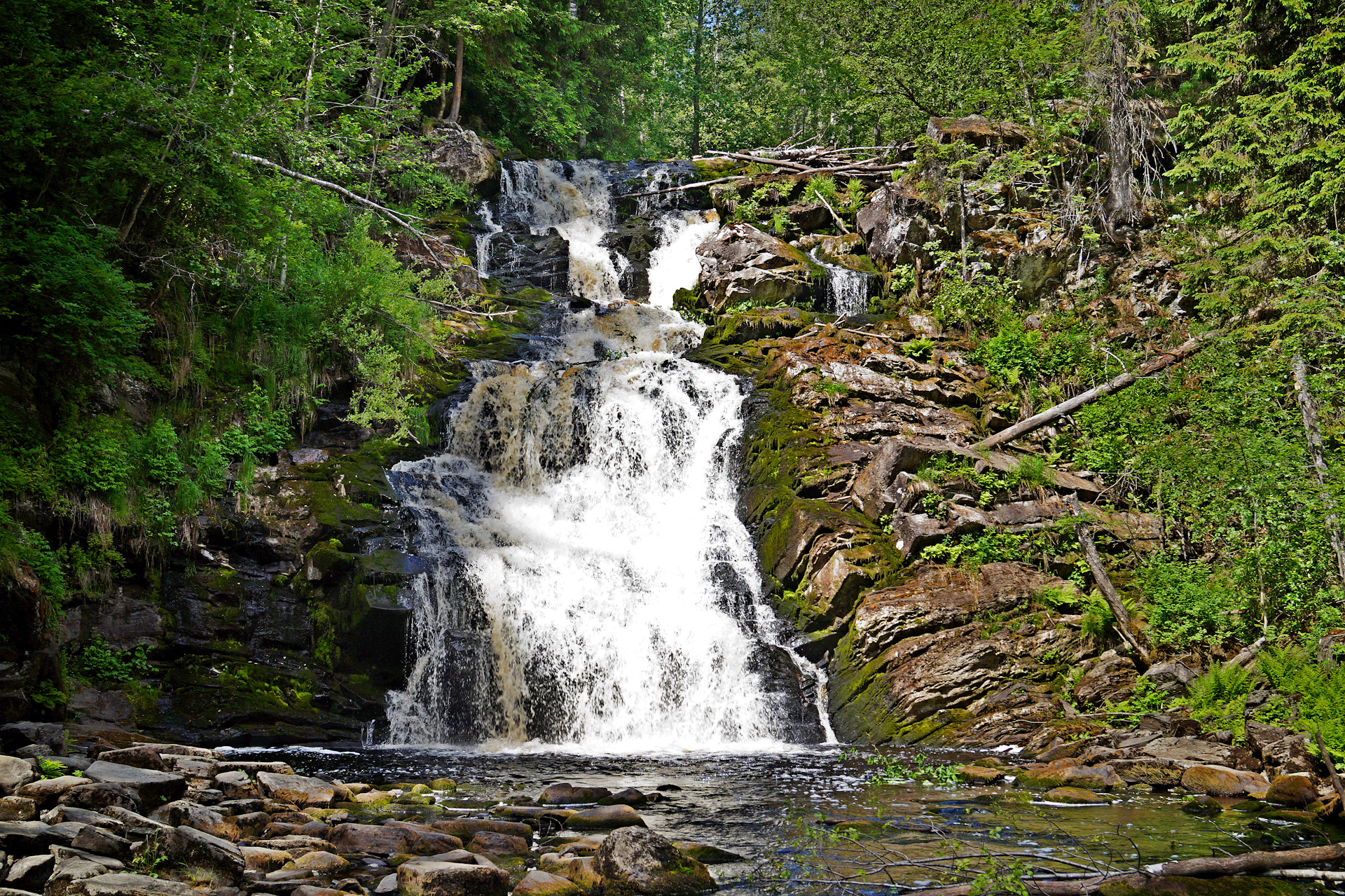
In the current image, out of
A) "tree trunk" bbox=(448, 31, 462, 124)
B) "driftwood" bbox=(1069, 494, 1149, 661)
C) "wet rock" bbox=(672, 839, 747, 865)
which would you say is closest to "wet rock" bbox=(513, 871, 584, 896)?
"wet rock" bbox=(672, 839, 747, 865)

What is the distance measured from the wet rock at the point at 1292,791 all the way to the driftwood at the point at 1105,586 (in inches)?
168

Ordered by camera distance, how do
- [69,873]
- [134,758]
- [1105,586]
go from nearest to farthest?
[69,873] < [134,758] < [1105,586]

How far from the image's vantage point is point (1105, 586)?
12.4m

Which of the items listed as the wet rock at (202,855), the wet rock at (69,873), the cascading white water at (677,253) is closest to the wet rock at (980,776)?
the wet rock at (202,855)

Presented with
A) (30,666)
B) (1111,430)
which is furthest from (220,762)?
(1111,430)

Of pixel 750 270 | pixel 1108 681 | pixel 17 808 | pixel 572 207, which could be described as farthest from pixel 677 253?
pixel 17 808

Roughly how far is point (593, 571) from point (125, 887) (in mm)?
10109

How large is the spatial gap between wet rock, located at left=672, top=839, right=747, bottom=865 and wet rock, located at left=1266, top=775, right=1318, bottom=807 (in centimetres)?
520

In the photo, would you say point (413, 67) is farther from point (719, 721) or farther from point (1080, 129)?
point (1080, 129)

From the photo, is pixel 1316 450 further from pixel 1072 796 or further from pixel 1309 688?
pixel 1072 796

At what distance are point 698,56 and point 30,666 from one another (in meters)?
39.4

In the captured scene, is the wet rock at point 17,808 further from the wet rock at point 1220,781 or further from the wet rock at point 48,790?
the wet rock at point 1220,781

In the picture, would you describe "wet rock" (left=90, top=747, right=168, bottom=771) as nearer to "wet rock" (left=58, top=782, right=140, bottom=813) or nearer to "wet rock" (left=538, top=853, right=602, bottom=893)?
"wet rock" (left=58, top=782, right=140, bottom=813)

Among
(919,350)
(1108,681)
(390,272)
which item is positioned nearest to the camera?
(1108,681)
